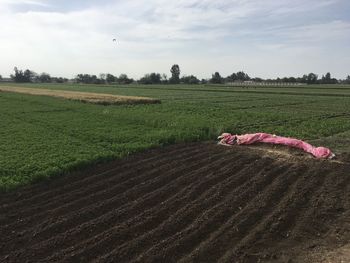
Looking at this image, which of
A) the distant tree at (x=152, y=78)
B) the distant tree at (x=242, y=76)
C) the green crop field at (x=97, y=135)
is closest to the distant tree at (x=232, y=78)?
the distant tree at (x=242, y=76)

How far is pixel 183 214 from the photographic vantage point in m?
9.24

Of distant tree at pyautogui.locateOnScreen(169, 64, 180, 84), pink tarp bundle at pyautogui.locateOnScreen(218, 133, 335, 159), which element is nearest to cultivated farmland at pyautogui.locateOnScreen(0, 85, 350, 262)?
pink tarp bundle at pyautogui.locateOnScreen(218, 133, 335, 159)

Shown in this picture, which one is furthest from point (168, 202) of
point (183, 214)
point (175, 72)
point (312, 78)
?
point (175, 72)

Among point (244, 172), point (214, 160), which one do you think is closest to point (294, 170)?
point (244, 172)

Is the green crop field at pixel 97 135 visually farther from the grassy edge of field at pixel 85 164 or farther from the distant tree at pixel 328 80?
the distant tree at pixel 328 80

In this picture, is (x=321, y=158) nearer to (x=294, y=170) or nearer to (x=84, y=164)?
(x=294, y=170)

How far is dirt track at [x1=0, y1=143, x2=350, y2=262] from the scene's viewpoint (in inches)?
304

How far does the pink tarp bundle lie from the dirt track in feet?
3.54

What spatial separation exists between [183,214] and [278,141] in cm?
819

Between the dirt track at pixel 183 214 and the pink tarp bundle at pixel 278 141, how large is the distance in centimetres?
108

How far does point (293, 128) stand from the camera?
76.3 ft

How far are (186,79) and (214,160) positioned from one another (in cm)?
16281

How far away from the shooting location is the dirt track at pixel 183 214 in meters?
7.72

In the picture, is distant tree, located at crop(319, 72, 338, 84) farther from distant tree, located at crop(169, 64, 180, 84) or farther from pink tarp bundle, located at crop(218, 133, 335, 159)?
pink tarp bundle, located at crop(218, 133, 335, 159)
